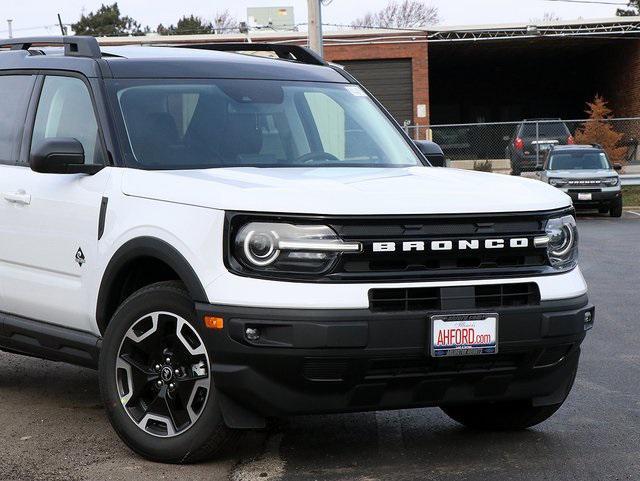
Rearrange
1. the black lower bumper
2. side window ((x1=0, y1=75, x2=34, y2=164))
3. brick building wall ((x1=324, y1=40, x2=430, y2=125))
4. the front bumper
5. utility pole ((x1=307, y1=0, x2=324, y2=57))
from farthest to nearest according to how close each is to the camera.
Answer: brick building wall ((x1=324, y1=40, x2=430, y2=125)), utility pole ((x1=307, y1=0, x2=324, y2=57)), the front bumper, side window ((x1=0, y1=75, x2=34, y2=164)), the black lower bumper

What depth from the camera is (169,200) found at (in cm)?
546

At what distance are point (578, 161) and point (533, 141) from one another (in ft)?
20.7

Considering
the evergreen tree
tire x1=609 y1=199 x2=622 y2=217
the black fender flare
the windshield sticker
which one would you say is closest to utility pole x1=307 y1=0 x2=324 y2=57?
tire x1=609 y1=199 x2=622 y2=217

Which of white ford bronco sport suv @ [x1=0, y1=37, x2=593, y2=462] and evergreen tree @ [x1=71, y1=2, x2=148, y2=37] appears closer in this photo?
white ford bronco sport suv @ [x1=0, y1=37, x2=593, y2=462]

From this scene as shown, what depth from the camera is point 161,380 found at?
5496mm

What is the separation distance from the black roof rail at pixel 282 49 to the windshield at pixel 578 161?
2102 centimetres

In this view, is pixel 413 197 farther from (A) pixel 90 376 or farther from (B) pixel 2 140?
(A) pixel 90 376

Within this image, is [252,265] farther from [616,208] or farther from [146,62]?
[616,208]

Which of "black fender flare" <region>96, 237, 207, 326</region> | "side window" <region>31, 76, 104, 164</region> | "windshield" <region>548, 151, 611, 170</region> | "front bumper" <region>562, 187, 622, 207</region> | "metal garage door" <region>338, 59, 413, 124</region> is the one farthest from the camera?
"metal garage door" <region>338, 59, 413, 124</region>

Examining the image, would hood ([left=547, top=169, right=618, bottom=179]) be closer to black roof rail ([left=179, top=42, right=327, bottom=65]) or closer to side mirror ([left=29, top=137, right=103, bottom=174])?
black roof rail ([left=179, top=42, right=327, bottom=65])

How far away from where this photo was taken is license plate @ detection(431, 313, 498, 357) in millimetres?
5074

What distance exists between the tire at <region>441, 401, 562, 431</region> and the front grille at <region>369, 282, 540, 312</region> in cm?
81

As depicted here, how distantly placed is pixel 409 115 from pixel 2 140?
38661mm

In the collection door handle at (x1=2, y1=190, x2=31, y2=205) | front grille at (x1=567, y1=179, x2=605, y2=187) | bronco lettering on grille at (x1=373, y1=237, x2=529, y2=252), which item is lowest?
front grille at (x1=567, y1=179, x2=605, y2=187)
